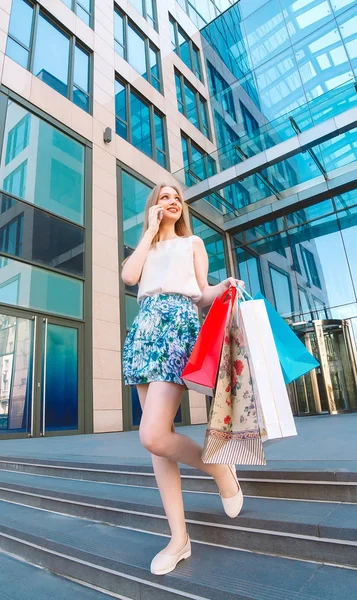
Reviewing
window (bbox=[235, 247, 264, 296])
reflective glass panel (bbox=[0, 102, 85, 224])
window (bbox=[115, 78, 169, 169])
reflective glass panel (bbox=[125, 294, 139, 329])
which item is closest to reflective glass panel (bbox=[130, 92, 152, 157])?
window (bbox=[115, 78, 169, 169])

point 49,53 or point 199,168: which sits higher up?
point 49,53

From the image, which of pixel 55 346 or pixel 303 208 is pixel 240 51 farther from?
pixel 55 346

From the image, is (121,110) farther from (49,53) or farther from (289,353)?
(289,353)

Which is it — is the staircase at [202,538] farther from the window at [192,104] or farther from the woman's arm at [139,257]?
the window at [192,104]

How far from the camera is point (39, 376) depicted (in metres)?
7.06

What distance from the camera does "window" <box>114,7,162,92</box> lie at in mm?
11961

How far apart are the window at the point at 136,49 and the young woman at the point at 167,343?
12473 mm

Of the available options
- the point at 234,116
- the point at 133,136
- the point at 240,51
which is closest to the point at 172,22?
the point at 240,51

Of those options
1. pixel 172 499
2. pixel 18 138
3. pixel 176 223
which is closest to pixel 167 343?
pixel 172 499

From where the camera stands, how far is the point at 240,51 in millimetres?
14430

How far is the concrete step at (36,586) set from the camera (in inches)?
64.9

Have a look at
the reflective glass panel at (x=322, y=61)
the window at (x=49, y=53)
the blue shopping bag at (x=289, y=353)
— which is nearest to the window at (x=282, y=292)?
the reflective glass panel at (x=322, y=61)

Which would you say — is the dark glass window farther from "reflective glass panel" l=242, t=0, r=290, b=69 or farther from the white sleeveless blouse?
"reflective glass panel" l=242, t=0, r=290, b=69

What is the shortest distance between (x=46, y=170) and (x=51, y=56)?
3420mm
